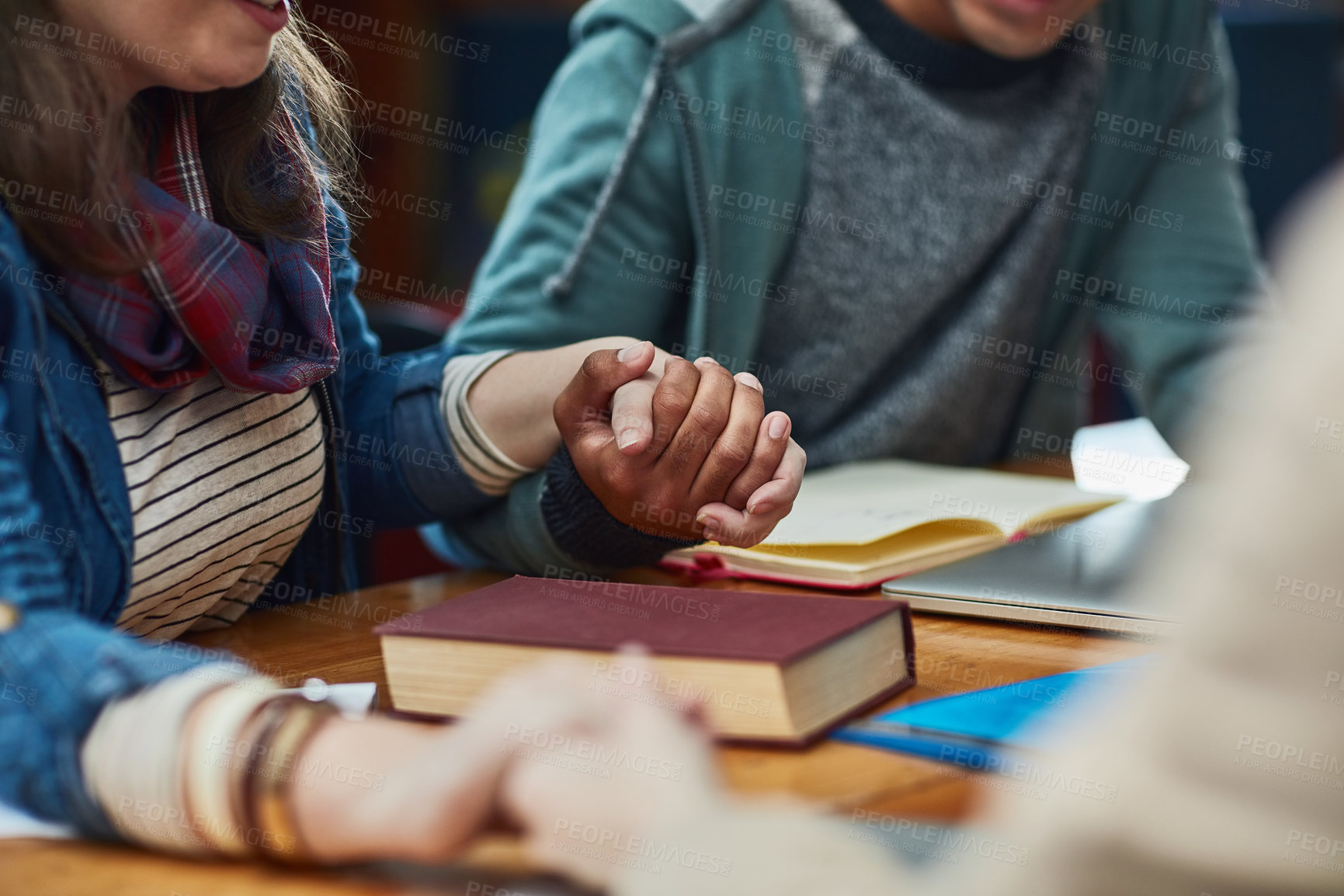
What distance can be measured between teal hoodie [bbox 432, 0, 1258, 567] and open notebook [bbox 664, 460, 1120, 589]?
0.52ft

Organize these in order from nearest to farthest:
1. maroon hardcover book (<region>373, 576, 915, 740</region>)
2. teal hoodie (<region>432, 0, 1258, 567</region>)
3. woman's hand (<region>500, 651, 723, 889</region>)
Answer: woman's hand (<region>500, 651, 723, 889</region>) < maroon hardcover book (<region>373, 576, 915, 740</region>) < teal hoodie (<region>432, 0, 1258, 567</region>)

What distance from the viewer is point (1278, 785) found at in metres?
0.26

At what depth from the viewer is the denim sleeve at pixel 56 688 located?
1.39 ft

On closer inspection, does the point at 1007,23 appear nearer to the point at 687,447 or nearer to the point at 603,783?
the point at 687,447

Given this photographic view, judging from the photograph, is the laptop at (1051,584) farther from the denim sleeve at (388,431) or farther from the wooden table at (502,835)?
the denim sleeve at (388,431)

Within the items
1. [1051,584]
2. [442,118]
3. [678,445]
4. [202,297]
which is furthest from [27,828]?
[442,118]

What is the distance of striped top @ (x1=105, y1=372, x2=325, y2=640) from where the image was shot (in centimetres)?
63

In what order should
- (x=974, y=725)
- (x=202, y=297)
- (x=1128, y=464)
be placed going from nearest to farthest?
(x=974, y=725) < (x=202, y=297) < (x=1128, y=464)

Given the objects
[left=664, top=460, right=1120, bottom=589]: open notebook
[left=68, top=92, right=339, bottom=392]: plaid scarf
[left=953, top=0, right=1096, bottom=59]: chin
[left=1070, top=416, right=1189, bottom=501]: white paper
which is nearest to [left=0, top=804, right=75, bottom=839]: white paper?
[left=68, top=92, right=339, bottom=392]: plaid scarf

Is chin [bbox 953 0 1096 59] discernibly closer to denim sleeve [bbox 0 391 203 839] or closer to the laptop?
the laptop

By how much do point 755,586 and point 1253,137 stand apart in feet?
6.88

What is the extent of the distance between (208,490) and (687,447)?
28 centimetres

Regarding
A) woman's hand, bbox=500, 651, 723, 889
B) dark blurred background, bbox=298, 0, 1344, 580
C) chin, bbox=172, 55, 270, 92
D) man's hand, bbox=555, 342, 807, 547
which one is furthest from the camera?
dark blurred background, bbox=298, 0, 1344, 580

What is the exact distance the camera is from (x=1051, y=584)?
0.74m
